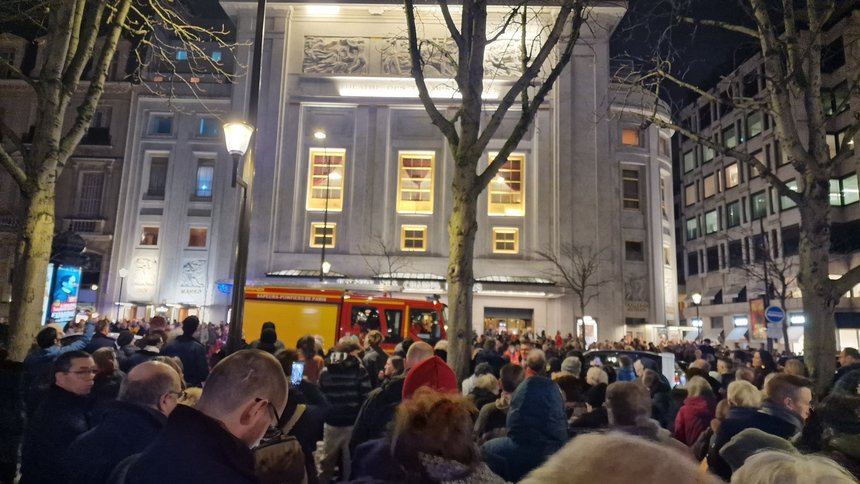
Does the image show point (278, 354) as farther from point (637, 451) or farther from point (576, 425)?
point (637, 451)

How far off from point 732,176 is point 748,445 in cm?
5437

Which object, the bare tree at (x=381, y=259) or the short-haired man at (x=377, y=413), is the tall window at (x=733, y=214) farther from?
the short-haired man at (x=377, y=413)

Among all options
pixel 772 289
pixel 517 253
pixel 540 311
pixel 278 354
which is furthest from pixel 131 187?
pixel 772 289

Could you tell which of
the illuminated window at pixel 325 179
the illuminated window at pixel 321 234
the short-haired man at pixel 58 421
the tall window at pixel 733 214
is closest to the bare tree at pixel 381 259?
the illuminated window at pixel 321 234

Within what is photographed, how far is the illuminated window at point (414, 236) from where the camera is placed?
35.3 meters

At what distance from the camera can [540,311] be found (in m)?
35.1

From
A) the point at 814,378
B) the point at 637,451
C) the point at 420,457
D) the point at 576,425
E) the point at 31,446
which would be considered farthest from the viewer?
the point at 814,378

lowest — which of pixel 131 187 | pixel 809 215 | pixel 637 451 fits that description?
pixel 637 451

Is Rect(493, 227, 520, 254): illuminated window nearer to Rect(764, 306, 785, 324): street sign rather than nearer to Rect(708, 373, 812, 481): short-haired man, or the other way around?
Rect(764, 306, 785, 324): street sign

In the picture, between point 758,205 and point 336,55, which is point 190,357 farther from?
point 758,205

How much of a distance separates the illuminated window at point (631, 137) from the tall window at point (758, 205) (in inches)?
624

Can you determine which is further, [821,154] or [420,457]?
[821,154]

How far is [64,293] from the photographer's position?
45.7 feet

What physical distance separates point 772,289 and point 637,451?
133 ft
